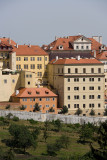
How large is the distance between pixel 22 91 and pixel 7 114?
10.6m

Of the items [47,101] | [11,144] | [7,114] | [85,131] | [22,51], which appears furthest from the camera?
[22,51]

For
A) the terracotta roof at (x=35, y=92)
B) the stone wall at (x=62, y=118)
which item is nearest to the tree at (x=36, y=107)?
the terracotta roof at (x=35, y=92)

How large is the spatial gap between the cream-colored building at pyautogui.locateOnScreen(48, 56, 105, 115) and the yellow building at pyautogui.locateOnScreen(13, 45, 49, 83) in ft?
26.9

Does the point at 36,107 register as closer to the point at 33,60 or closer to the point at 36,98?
the point at 36,98

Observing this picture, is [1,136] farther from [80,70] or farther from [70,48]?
[70,48]

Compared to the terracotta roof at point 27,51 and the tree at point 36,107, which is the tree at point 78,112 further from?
the terracotta roof at point 27,51

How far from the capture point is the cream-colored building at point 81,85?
11694 cm

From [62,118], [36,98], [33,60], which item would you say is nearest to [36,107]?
[36,98]

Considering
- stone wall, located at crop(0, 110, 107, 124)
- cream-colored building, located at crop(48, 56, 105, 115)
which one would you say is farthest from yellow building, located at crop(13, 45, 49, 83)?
stone wall, located at crop(0, 110, 107, 124)

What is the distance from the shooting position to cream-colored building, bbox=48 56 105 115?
117 meters

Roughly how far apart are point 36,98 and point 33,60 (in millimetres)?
13882

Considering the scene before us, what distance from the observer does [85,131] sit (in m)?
Answer: 98.2

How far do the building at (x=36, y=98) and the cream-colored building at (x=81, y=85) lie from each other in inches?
111

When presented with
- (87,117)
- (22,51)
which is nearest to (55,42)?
(22,51)
